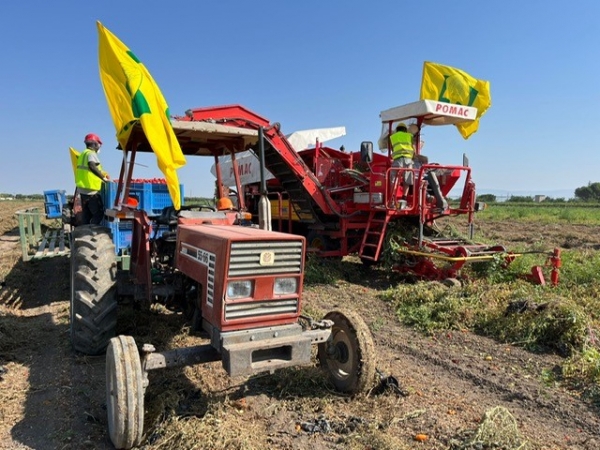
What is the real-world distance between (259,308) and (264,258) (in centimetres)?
37

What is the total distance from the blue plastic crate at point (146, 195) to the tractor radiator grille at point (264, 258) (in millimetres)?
4060

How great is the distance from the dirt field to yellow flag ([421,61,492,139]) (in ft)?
19.2

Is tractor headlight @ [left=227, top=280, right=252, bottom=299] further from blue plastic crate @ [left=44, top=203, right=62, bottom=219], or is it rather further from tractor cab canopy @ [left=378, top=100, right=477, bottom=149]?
blue plastic crate @ [left=44, top=203, right=62, bottom=219]

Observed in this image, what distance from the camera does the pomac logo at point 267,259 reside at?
3239 mm

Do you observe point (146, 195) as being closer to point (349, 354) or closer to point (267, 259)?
point (267, 259)

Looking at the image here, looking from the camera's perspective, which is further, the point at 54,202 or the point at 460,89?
the point at 54,202

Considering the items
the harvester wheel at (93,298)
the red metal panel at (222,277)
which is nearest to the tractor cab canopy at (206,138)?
the harvester wheel at (93,298)

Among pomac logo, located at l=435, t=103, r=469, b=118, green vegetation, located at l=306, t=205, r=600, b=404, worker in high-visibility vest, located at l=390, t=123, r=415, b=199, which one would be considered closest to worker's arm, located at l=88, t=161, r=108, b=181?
green vegetation, located at l=306, t=205, r=600, b=404

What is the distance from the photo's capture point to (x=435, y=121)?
8812mm

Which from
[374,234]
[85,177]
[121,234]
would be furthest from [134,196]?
[374,234]

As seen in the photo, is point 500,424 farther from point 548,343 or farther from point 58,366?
point 58,366

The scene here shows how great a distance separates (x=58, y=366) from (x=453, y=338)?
165 inches

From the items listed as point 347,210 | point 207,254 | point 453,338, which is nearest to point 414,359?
point 453,338

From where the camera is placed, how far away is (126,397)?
2885 mm
